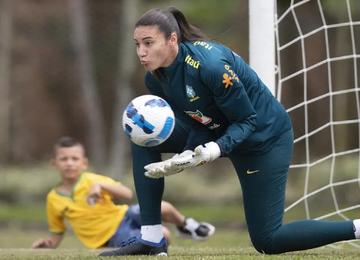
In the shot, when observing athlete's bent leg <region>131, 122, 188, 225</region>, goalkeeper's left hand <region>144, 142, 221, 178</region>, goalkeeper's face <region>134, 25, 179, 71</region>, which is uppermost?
goalkeeper's face <region>134, 25, 179, 71</region>

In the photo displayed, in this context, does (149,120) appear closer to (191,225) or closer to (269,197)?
(269,197)

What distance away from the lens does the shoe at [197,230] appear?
7.82m

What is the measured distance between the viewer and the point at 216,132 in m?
5.86

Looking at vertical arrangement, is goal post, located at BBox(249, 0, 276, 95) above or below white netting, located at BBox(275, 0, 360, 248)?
above

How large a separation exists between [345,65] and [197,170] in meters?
3.12

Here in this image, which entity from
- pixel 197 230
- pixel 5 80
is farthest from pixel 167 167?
pixel 5 80

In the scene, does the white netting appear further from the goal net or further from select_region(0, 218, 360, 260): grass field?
select_region(0, 218, 360, 260): grass field

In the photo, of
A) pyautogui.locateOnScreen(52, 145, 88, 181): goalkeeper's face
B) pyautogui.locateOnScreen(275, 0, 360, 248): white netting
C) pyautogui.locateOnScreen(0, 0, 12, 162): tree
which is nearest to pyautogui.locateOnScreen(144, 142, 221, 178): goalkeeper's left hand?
pyautogui.locateOnScreen(52, 145, 88, 181): goalkeeper's face

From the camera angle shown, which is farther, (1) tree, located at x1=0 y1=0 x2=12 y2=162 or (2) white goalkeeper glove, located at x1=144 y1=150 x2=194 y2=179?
(1) tree, located at x1=0 y1=0 x2=12 y2=162

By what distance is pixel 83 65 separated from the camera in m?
18.8

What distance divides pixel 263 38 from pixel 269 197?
173cm

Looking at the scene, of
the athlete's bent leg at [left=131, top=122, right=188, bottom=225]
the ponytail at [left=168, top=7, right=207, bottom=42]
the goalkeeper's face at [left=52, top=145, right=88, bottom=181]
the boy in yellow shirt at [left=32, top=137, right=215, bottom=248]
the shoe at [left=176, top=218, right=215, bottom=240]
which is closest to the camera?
the ponytail at [left=168, top=7, right=207, bottom=42]

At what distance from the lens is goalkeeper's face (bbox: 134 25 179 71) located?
5473 mm

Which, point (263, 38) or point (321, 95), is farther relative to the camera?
A: point (321, 95)
